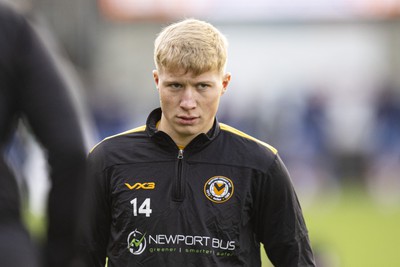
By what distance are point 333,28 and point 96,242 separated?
2425 centimetres

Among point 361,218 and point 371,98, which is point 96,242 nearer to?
point 361,218

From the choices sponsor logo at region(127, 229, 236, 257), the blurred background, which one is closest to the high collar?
sponsor logo at region(127, 229, 236, 257)

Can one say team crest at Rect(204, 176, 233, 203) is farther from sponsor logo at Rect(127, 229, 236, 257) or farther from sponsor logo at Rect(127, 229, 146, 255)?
sponsor logo at Rect(127, 229, 146, 255)

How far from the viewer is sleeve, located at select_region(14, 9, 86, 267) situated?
2.65m

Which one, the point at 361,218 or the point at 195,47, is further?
the point at 361,218

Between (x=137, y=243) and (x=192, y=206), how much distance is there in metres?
0.25

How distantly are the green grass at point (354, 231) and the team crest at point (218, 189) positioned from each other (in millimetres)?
4873

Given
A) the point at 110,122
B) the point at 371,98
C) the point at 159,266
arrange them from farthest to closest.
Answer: the point at 371,98, the point at 110,122, the point at 159,266

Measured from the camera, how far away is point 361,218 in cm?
1544

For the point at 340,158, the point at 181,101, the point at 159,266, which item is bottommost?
the point at 340,158

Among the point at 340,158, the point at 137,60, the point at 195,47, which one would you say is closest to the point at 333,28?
the point at 137,60

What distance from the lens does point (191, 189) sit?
13.2ft

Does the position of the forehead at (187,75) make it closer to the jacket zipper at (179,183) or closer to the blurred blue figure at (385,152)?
the jacket zipper at (179,183)

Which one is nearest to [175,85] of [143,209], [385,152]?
[143,209]
